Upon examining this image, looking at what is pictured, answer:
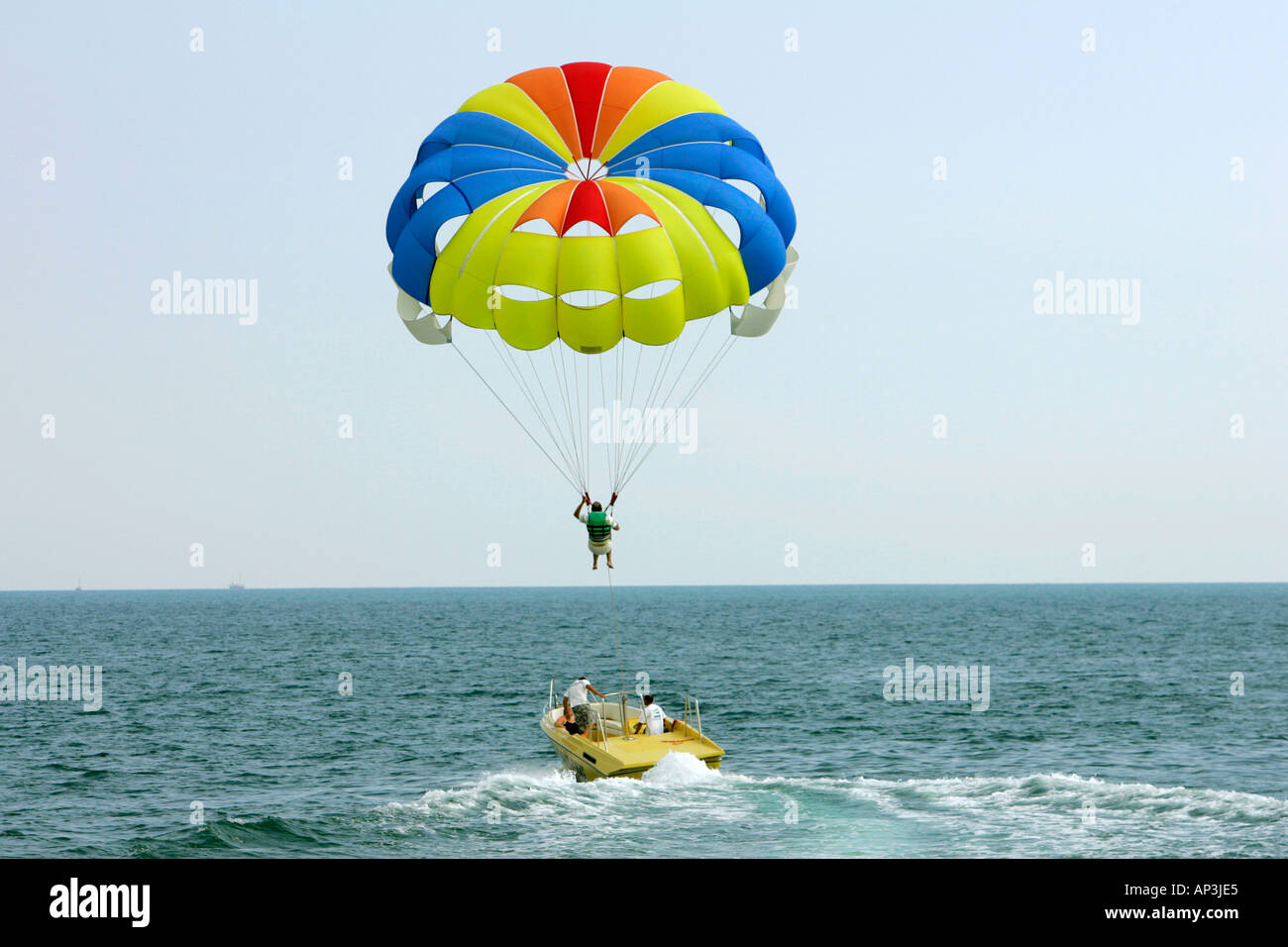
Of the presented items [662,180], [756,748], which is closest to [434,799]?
[756,748]

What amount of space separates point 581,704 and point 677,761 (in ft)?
8.88

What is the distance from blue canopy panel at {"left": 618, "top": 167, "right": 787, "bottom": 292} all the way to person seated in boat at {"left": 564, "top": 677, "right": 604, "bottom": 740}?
28.6 feet

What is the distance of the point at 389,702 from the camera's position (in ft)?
138

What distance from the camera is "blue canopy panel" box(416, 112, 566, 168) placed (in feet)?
61.8

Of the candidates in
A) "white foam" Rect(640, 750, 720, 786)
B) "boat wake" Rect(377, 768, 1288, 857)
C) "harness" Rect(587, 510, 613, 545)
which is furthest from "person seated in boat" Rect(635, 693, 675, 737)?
"harness" Rect(587, 510, 613, 545)

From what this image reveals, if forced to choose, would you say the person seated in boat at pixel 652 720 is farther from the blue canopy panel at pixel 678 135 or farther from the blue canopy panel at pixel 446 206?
the blue canopy panel at pixel 678 135

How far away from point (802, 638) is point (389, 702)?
4405 cm

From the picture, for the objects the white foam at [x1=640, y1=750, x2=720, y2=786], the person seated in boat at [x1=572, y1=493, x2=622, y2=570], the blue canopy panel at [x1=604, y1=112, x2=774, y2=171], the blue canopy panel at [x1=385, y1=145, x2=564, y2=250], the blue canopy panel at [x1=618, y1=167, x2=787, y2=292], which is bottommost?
the white foam at [x1=640, y1=750, x2=720, y2=786]

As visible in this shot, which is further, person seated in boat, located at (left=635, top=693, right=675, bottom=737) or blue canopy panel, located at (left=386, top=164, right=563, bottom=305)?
person seated in boat, located at (left=635, top=693, right=675, bottom=737)

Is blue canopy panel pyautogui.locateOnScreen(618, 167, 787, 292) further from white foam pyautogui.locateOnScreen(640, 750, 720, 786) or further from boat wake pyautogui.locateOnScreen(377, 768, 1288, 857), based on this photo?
boat wake pyautogui.locateOnScreen(377, 768, 1288, 857)

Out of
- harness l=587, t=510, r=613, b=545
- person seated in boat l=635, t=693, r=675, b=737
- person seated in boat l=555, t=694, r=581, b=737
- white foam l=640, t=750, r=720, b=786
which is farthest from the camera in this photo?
person seated in boat l=555, t=694, r=581, b=737

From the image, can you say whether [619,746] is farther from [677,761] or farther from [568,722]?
[568,722]

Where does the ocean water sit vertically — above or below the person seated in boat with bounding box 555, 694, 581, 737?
below
